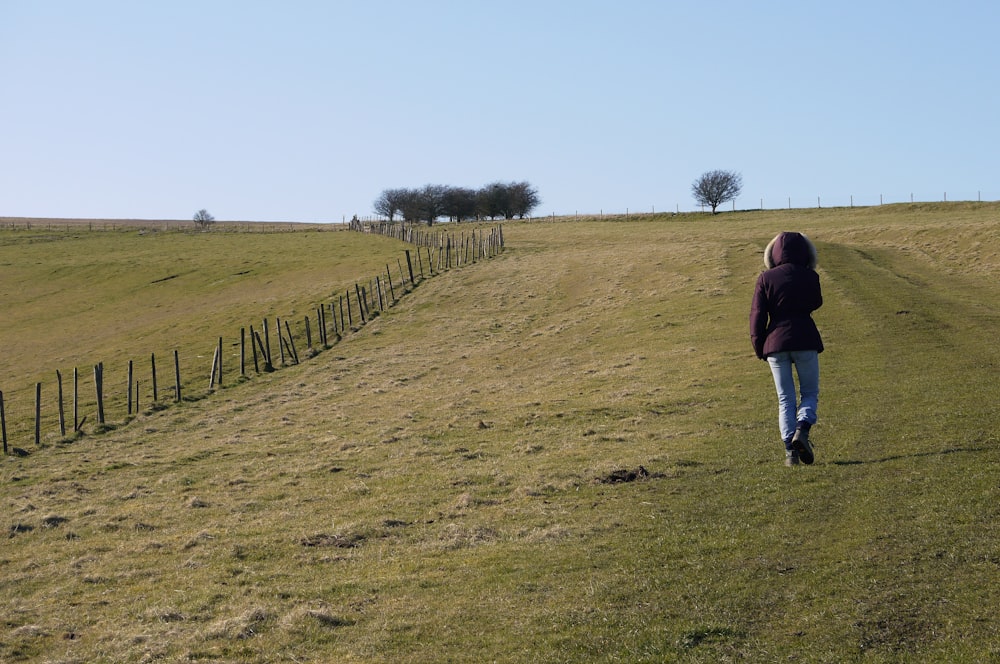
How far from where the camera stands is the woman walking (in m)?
11.9

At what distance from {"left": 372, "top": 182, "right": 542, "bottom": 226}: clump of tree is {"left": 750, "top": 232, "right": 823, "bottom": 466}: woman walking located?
139 meters

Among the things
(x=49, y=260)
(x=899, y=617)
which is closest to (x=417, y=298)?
(x=899, y=617)

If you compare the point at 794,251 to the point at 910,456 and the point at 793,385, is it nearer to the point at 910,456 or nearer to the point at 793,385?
the point at 793,385

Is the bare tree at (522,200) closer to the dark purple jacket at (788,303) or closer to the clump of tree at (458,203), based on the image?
the clump of tree at (458,203)

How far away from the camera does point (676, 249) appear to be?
58.9 meters

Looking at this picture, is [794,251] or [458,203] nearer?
[794,251]

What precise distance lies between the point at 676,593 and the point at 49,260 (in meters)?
92.1

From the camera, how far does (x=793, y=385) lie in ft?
39.2

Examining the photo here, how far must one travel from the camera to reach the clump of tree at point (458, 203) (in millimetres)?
152375

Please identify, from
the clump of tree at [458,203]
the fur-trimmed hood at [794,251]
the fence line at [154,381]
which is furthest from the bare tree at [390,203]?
the fur-trimmed hood at [794,251]

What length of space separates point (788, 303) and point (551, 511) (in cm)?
401

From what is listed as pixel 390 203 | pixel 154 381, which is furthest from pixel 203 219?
pixel 154 381

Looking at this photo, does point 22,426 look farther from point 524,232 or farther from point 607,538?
point 524,232

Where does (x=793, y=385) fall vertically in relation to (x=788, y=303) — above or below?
below
